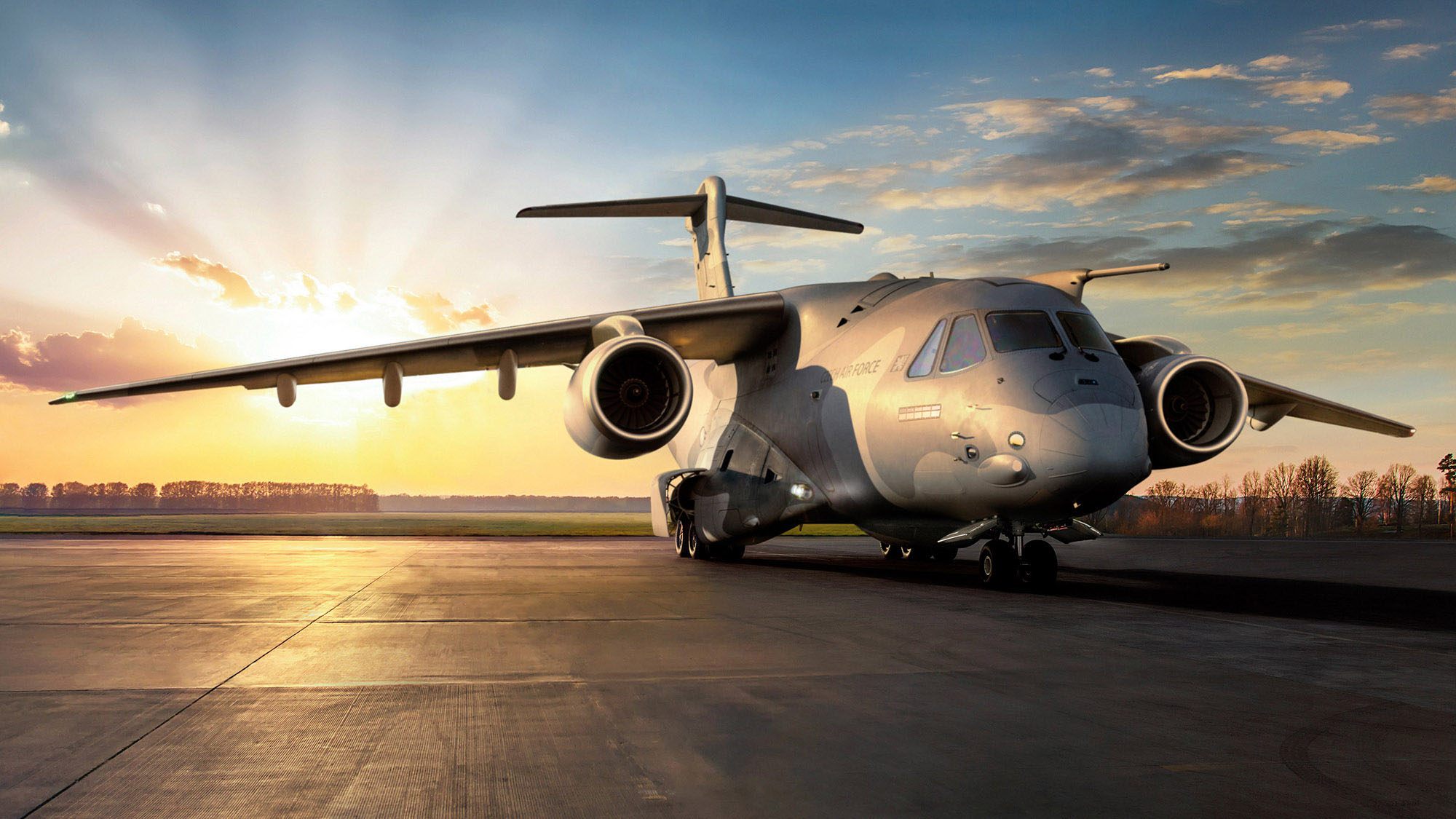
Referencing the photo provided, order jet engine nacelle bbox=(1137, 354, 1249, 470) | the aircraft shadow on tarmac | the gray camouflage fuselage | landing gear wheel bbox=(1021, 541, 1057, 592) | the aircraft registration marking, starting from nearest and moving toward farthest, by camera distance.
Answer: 1. the aircraft shadow on tarmac
2. the gray camouflage fuselage
3. the aircraft registration marking
4. landing gear wheel bbox=(1021, 541, 1057, 592)
5. jet engine nacelle bbox=(1137, 354, 1249, 470)

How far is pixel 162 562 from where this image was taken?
1391 cm

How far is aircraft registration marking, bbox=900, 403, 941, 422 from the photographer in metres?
9.84

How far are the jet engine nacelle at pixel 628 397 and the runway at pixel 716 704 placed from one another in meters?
2.59

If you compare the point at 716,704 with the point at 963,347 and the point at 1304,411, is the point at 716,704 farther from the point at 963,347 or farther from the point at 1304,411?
the point at 1304,411

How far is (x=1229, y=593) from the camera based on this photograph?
35.0ft

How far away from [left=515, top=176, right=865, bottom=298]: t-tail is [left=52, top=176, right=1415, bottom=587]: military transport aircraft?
79 cm

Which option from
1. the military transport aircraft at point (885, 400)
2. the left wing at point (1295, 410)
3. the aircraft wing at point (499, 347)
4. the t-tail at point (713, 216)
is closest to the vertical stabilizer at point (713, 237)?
the t-tail at point (713, 216)

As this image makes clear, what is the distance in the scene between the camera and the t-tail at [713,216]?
17594mm

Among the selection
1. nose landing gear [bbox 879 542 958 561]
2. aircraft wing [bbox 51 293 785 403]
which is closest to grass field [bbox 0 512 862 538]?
nose landing gear [bbox 879 542 958 561]

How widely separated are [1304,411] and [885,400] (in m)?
8.21

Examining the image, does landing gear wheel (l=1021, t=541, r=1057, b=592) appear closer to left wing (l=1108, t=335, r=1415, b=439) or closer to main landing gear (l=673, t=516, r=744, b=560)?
left wing (l=1108, t=335, r=1415, b=439)

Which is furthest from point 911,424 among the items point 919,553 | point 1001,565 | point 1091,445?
point 919,553

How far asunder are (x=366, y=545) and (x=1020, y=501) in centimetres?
1668

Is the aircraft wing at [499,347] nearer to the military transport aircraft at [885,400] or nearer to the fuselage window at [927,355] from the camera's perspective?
the military transport aircraft at [885,400]
